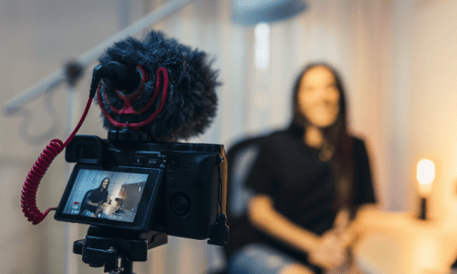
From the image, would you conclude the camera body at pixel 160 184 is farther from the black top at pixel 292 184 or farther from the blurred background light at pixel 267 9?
the black top at pixel 292 184

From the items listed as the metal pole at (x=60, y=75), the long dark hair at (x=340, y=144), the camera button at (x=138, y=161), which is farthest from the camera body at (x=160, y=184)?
the long dark hair at (x=340, y=144)

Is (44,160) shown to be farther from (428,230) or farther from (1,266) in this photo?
(428,230)

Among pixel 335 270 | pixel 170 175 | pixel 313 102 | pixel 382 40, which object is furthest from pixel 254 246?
pixel 382 40

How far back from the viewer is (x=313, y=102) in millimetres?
1490

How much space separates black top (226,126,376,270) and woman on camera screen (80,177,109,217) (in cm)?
92

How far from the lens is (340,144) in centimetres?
154

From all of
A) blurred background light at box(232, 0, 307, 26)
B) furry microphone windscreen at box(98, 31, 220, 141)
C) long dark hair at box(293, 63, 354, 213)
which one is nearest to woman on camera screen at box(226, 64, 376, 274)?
long dark hair at box(293, 63, 354, 213)

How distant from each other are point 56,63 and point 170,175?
836 mm

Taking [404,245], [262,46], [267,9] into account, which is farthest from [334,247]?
[267,9]

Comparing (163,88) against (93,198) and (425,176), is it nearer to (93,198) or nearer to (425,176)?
(93,198)

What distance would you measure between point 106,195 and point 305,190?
1.11m

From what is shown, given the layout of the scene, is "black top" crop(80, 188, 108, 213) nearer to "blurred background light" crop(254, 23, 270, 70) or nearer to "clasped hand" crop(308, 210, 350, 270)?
"blurred background light" crop(254, 23, 270, 70)

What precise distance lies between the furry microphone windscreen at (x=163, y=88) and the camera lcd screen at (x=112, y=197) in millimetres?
88

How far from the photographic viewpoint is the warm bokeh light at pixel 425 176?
1.51 meters
